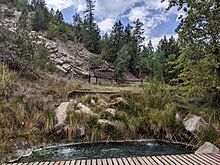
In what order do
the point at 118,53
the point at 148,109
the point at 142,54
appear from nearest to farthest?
the point at 148,109 < the point at 118,53 < the point at 142,54

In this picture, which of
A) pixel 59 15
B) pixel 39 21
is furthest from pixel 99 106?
pixel 59 15

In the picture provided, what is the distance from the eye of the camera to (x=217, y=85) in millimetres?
9023

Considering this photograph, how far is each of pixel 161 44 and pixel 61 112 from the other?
2390cm

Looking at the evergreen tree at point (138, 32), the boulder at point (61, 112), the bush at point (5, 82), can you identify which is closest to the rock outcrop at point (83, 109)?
the boulder at point (61, 112)

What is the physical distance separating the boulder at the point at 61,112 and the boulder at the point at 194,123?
454 centimetres

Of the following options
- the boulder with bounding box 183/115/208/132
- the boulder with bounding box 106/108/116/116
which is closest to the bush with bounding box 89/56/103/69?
the boulder with bounding box 106/108/116/116

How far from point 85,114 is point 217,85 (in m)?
4.88

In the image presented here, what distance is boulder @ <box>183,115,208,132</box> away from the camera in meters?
8.88

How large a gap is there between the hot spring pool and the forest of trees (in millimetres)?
2524

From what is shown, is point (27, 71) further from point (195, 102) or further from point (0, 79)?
point (195, 102)

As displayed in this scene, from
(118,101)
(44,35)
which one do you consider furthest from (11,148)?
(44,35)

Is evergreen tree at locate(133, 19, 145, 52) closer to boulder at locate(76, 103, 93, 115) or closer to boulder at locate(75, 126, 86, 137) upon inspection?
boulder at locate(76, 103, 93, 115)

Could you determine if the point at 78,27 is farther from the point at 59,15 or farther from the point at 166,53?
the point at 166,53

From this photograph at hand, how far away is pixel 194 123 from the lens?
30.0 feet
